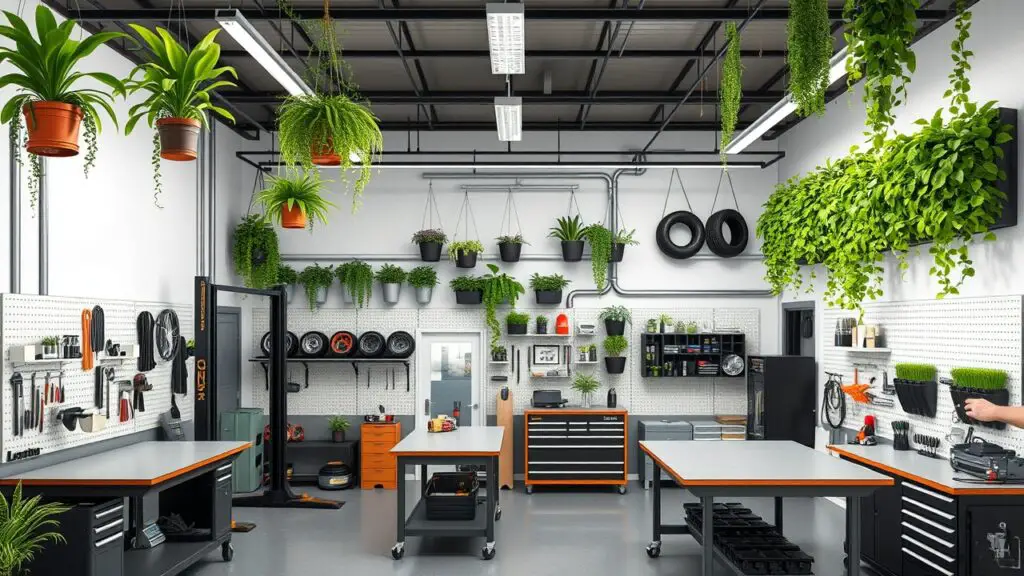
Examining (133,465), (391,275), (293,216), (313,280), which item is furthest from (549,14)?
(313,280)

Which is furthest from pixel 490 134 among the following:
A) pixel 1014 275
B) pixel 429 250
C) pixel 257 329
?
pixel 1014 275

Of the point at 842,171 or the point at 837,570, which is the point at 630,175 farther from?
the point at 837,570

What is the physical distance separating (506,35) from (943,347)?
4.49 m

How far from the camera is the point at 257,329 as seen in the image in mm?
10000

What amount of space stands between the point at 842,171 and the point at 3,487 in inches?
293

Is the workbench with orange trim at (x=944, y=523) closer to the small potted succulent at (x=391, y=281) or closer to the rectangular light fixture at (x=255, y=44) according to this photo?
the rectangular light fixture at (x=255, y=44)

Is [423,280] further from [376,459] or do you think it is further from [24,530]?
[24,530]

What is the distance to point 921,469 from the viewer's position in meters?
5.44

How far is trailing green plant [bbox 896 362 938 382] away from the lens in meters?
6.31

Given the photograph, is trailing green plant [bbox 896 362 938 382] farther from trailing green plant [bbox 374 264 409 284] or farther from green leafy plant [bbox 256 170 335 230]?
trailing green plant [bbox 374 264 409 284]

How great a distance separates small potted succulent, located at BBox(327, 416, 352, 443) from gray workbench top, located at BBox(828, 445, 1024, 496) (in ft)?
19.4

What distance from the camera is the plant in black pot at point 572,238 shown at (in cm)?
970

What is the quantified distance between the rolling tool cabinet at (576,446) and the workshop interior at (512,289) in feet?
0.13

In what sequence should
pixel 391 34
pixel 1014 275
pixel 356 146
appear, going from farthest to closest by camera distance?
pixel 391 34 < pixel 1014 275 < pixel 356 146
